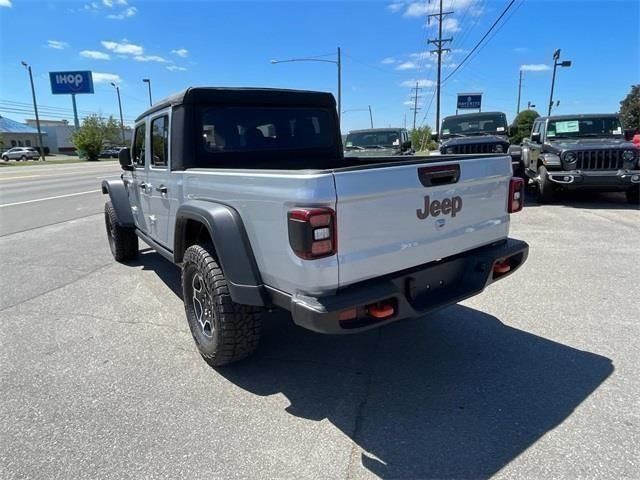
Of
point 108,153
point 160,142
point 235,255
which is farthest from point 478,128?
point 108,153

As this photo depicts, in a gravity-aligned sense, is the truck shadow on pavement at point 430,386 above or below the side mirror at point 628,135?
below

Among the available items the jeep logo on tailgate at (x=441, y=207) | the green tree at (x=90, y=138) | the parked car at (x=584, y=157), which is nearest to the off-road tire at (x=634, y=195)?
the parked car at (x=584, y=157)

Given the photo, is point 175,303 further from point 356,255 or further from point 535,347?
point 535,347

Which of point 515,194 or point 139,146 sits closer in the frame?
point 515,194

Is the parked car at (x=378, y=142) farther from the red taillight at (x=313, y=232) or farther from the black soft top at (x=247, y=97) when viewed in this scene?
the red taillight at (x=313, y=232)

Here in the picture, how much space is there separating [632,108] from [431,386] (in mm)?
71739

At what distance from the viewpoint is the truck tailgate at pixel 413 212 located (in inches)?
95.5

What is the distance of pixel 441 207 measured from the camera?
2.86 metres

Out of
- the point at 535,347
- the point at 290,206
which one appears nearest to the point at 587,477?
the point at 535,347

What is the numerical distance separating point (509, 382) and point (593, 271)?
306 centimetres

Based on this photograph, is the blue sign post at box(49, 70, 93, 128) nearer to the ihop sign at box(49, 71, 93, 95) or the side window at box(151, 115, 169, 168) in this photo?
the ihop sign at box(49, 71, 93, 95)

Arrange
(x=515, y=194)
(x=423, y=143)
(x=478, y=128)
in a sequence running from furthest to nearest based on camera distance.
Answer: (x=423, y=143), (x=478, y=128), (x=515, y=194)

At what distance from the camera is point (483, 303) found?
14.5 ft

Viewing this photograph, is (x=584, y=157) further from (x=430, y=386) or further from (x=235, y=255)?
(x=235, y=255)
